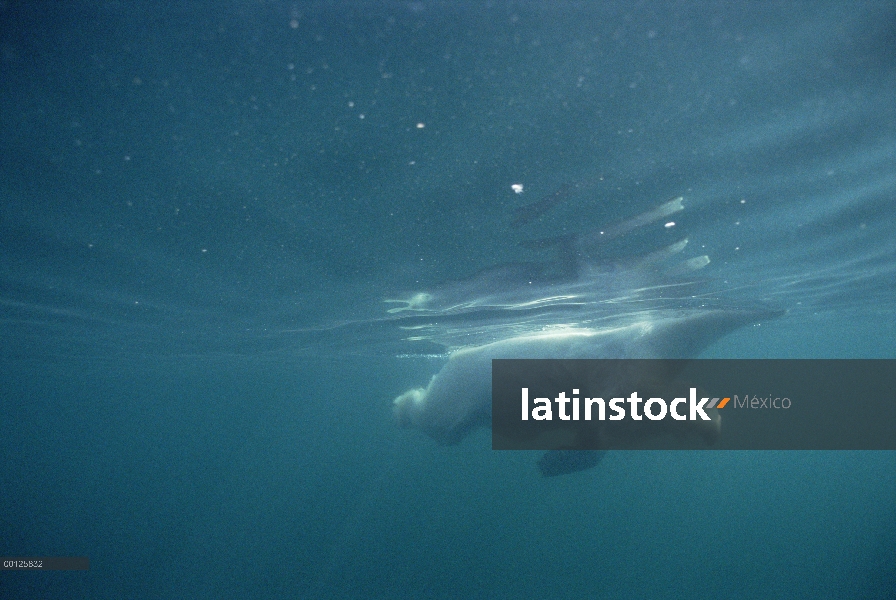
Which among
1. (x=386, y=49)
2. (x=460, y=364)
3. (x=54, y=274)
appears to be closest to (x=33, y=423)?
(x=54, y=274)

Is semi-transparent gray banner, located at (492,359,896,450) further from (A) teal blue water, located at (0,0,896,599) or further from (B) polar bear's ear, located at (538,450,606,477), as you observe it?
(A) teal blue water, located at (0,0,896,599)

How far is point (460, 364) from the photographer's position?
1150 cm

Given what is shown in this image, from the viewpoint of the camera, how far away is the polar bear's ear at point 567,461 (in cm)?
895

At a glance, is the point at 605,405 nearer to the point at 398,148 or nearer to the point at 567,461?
the point at 567,461

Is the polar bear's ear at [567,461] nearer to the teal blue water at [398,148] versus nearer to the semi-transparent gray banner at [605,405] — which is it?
the semi-transparent gray banner at [605,405]

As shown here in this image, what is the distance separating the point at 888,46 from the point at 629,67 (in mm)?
2457

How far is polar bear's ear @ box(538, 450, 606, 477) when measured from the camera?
8.95m

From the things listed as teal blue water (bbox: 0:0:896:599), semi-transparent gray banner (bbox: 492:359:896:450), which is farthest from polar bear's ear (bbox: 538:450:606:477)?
teal blue water (bbox: 0:0:896:599)

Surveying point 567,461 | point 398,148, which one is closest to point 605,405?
point 567,461

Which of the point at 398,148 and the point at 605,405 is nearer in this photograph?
the point at 398,148

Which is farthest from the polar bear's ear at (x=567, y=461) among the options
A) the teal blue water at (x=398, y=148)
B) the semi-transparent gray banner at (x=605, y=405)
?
the teal blue water at (x=398, y=148)

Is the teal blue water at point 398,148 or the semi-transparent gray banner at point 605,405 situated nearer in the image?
the teal blue water at point 398,148

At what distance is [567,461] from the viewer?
9.13 m

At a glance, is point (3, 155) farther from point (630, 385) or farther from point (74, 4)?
point (630, 385)
